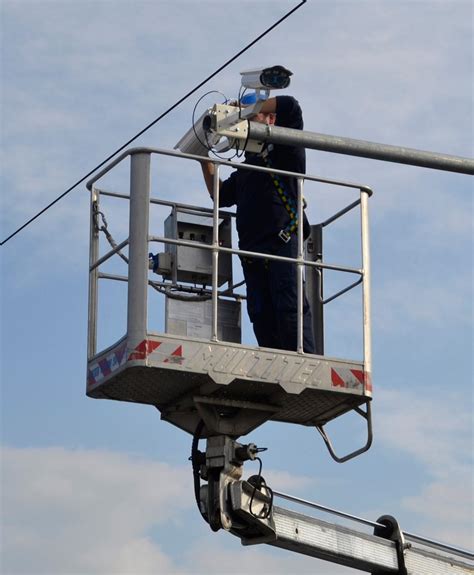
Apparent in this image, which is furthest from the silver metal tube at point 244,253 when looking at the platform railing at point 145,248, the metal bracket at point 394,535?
the metal bracket at point 394,535

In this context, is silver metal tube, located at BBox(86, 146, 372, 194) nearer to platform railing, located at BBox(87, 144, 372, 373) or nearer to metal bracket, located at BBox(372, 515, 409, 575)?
platform railing, located at BBox(87, 144, 372, 373)

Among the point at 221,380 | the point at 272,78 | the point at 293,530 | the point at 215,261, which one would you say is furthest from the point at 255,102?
the point at 293,530

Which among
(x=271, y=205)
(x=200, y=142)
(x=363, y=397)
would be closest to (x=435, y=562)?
(x=363, y=397)

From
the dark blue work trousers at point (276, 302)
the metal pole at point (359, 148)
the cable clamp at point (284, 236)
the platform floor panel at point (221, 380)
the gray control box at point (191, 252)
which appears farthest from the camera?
the gray control box at point (191, 252)

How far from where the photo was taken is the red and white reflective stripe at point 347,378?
1287 centimetres

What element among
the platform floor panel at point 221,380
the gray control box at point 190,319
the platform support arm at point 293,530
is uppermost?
the gray control box at point 190,319

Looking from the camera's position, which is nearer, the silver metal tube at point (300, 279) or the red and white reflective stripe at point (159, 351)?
the red and white reflective stripe at point (159, 351)

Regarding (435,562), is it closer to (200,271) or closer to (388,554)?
(388,554)

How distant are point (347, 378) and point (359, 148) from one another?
7.63ft

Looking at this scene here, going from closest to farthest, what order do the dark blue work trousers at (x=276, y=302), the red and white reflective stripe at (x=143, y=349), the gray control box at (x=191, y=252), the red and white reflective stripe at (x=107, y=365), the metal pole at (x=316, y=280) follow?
the red and white reflective stripe at (x=143, y=349) → the red and white reflective stripe at (x=107, y=365) → the dark blue work trousers at (x=276, y=302) → the gray control box at (x=191, y=252) → the metal pole at (x=316, y=280)

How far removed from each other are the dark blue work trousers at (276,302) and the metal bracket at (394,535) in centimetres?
190

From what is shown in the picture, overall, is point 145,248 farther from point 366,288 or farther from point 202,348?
point 366,288

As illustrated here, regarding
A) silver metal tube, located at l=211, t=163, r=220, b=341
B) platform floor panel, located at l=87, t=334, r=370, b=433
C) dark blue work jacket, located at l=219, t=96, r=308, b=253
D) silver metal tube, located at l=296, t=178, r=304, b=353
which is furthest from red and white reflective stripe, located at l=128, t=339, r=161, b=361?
dark blue work jacket, located at l=219, t=96, r=308, b=253

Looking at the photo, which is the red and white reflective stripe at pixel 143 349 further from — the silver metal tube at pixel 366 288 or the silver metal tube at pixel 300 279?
the silver metal tube at pixel 366 288
